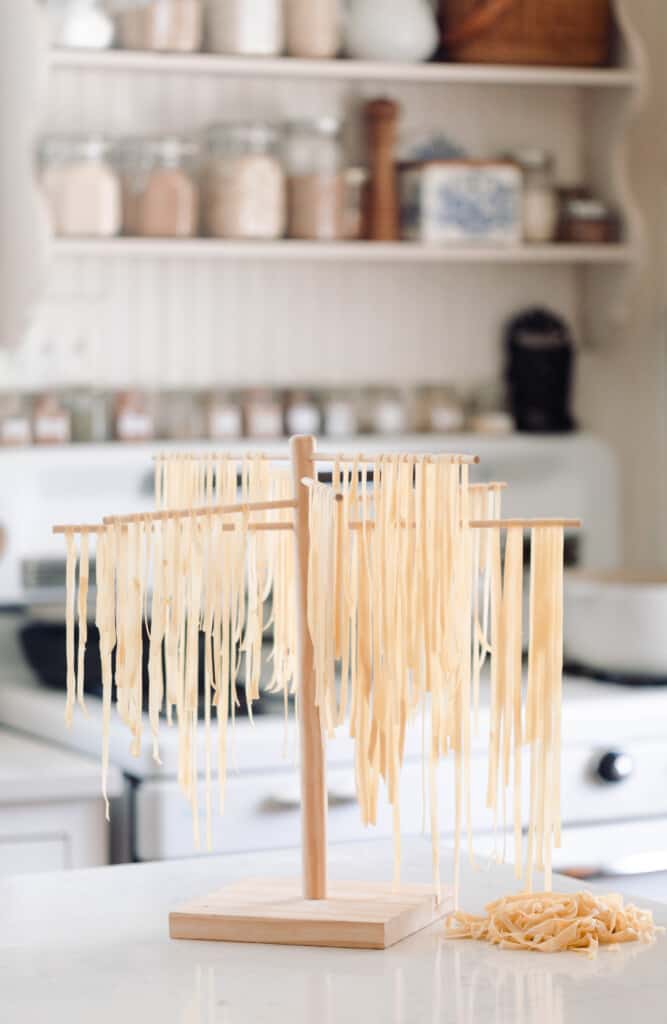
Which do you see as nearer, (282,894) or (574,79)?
(282,894)

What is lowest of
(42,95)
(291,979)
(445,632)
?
(291,979)

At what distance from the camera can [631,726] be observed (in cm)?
240

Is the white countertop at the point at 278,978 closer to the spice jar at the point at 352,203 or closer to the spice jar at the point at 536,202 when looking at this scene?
the spice jar at the point at 352,203

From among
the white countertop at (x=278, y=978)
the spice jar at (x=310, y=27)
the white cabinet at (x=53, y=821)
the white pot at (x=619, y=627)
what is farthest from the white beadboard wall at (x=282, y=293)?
the white countertop at (x=278, y=978)

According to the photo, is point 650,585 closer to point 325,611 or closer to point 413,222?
point 413,222

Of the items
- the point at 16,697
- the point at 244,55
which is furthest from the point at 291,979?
the point at 244,55

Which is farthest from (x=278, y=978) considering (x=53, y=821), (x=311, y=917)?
(x=53, y=821)

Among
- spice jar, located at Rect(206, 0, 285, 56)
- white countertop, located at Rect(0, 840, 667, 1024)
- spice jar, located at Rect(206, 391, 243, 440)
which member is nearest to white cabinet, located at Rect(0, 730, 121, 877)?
white countertop, located at Rect(0, 840, 667, 1024)

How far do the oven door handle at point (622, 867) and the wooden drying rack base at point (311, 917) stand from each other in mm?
1090

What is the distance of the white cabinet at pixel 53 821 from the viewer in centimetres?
211

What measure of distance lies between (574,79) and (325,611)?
2.23 m

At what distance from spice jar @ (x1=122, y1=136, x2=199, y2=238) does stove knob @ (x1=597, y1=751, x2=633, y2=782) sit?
1.21 meters

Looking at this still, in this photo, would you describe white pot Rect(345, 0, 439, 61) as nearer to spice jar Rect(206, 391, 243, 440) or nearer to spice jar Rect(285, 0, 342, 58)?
spice jar Rect(285, 0, 342, 58)

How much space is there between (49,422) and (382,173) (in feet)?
2.50
